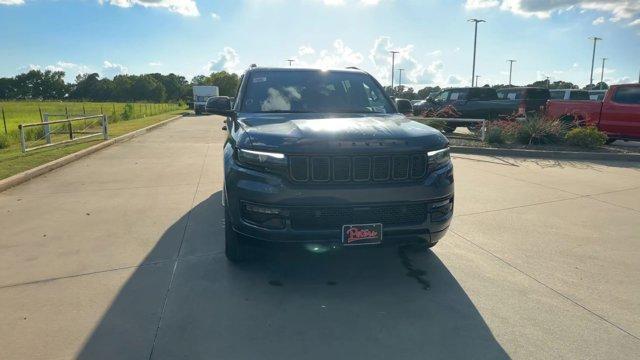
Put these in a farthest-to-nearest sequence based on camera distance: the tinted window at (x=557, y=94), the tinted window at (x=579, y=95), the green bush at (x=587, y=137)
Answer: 1. the tinted window at (x=557, y=94)
2. the tinted window at (x=579, y=95)
3. the green bush at (x=587, y=137)

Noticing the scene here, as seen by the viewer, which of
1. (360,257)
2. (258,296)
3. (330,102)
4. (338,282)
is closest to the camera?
(258,296)

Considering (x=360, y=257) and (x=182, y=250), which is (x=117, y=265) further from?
(x=360, y=257)

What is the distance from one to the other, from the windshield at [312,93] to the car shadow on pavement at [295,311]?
1.52m

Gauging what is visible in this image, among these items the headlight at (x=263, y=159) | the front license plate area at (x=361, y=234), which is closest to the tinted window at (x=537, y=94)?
the front license plate area at (x=361, y=234)

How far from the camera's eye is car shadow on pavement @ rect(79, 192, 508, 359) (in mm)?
2787

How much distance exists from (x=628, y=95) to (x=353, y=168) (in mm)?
12089

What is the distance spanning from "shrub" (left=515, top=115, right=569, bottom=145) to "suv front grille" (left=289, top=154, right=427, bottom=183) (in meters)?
10.5

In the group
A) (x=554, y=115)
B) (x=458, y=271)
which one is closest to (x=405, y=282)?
(x=458, y=271)

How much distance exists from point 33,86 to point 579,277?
5861 inches

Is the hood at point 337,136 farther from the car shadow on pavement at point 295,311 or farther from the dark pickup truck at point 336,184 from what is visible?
the car shadow on pavement at point 295,311

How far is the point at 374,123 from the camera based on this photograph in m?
3.82

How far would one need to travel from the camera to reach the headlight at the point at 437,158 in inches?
139

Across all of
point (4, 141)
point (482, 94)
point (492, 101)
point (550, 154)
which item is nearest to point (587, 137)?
point (550, 154)

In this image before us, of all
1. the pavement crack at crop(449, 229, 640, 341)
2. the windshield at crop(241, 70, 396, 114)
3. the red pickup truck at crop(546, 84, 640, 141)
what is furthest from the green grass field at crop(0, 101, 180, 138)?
the red pickup truck at crop(546, 84, 640, 141)
